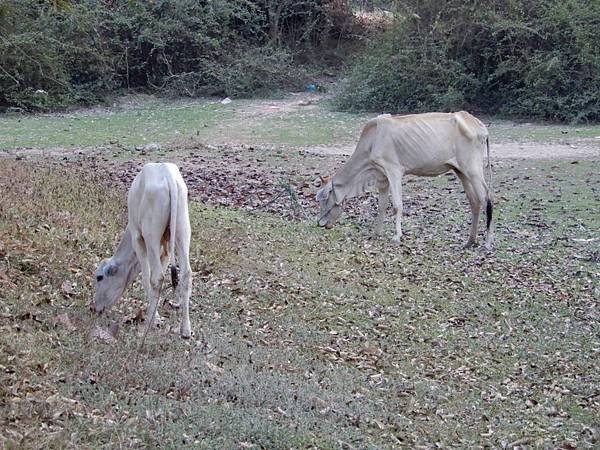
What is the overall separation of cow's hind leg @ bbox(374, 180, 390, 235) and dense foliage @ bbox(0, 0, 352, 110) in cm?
1284

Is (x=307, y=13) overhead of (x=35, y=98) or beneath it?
overhead

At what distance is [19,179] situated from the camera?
9.87 metres

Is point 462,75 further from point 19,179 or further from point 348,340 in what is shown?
point 348,340

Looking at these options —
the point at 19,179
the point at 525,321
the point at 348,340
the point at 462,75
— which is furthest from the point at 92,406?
the point at 462,75

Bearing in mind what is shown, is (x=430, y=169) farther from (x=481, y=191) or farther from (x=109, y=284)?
(x=109, y=284)

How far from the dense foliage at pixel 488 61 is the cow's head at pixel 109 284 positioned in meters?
15.2

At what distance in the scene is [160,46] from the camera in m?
25.1

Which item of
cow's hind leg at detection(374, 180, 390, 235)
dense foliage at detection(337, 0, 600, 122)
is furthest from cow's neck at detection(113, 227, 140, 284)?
dense foliage at detection(337, 0, 600, 122)

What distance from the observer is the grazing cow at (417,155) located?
11242mm

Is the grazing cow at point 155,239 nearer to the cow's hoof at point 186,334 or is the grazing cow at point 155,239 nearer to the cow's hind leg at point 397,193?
the cow's hoof at point 186,334

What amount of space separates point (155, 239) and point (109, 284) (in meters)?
0.59

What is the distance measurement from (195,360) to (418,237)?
5471 mm

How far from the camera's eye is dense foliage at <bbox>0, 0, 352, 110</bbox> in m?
22.6

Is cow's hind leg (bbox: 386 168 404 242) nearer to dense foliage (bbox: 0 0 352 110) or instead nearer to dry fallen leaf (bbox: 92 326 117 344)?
dry fallen leaf (bbox: 92 326 117 344)
